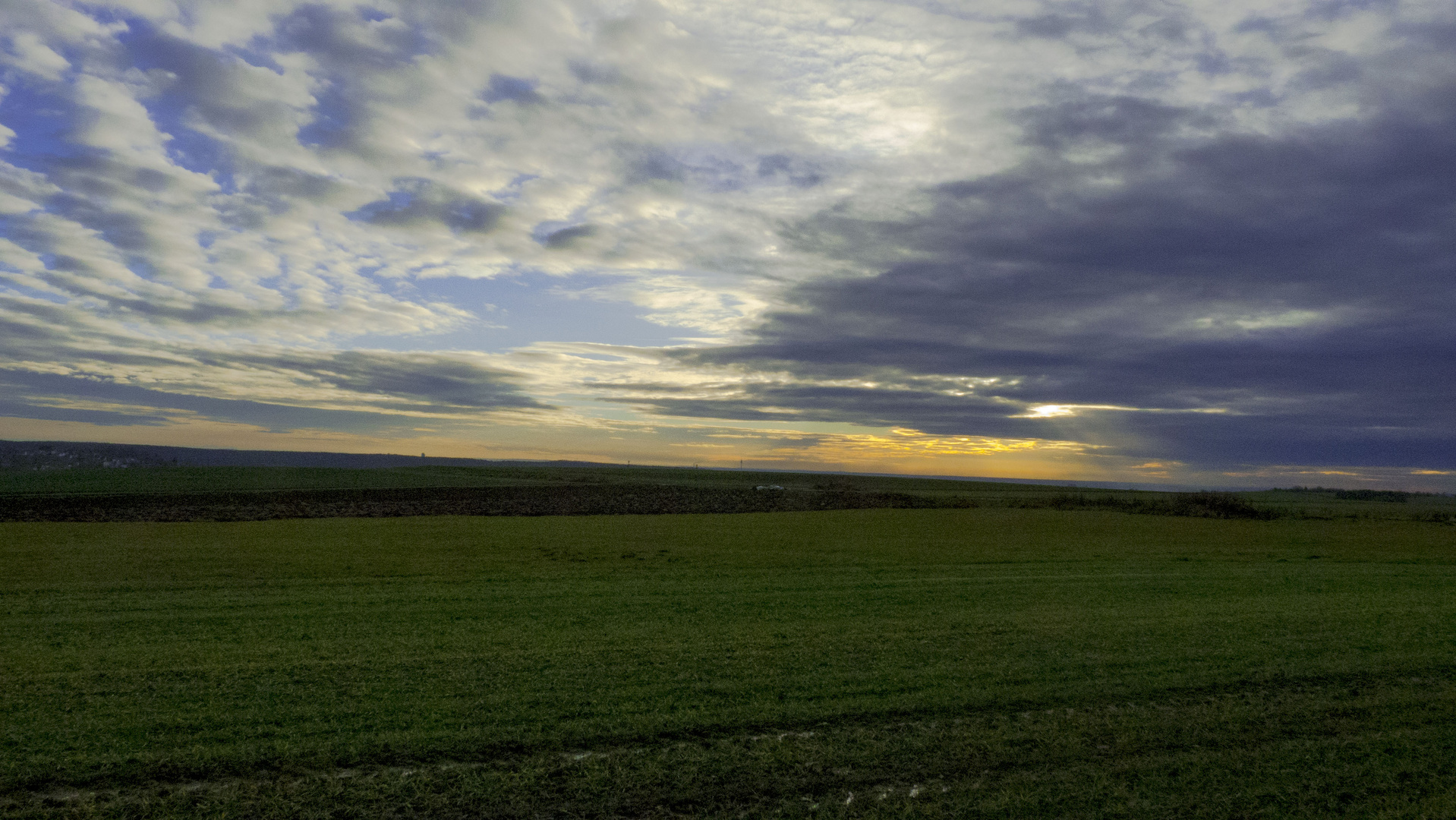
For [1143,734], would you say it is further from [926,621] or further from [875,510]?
[875,510]

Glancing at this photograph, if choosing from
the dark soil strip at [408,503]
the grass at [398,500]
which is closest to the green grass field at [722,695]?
the dark soil strip at [408,503]

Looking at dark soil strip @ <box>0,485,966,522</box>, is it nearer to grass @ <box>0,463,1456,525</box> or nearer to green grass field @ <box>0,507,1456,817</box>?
grass @ <box>0,463,1456,525</box>

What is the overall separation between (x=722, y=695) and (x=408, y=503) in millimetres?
47629

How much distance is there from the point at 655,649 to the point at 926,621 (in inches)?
174

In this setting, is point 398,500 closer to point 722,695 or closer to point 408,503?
point 408,503

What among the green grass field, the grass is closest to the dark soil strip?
the grass

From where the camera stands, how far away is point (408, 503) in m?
50.9

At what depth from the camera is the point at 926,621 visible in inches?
475

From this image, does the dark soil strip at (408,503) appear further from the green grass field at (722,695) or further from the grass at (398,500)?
the green grass field at (722,695)

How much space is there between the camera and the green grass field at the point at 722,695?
5.59 m

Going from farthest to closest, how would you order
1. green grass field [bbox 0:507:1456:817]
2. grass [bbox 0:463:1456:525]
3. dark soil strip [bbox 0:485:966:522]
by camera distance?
grass [bbox 0:463:1456:525] < dark soil strip [bbox 0:485:966:522] < green grass field [bbox 0:507:1456:817]

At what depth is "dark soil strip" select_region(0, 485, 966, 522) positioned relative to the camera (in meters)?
41.9

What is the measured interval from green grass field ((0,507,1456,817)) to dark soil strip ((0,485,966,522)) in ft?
88.9

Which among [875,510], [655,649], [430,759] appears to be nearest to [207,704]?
[430,759]
